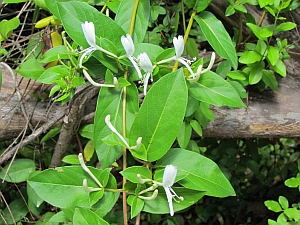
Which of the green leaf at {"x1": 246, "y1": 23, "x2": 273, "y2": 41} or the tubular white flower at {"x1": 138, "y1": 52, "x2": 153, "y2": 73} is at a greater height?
the tubular white flower at {"x1": 138, "y1": 52, "x2": 153, "y2": 73}

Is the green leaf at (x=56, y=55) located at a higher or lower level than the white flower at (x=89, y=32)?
lower

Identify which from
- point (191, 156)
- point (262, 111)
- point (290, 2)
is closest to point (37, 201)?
point (191, 156)

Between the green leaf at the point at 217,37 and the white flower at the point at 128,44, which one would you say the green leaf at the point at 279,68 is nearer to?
the green leaf at the point at 217,37

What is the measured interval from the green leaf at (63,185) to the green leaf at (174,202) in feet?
0.29

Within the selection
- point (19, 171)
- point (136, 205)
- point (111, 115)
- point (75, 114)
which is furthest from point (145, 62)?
point (19, 171)

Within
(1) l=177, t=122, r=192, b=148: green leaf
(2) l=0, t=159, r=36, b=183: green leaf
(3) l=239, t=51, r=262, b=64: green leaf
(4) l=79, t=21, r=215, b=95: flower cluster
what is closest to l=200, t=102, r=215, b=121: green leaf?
(1) l=177, t=122, r=192, b=148: green leaf

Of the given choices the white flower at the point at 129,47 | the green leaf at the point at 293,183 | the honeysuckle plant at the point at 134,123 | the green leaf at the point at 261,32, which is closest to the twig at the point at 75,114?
the honeysuckle plant at the point at 134,123

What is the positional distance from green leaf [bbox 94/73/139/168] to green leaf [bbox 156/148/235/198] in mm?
95

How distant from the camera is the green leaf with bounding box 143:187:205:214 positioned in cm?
63

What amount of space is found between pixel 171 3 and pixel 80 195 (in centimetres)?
75

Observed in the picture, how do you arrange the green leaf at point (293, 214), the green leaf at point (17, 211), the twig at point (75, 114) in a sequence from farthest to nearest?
the green leaf at point (17, 211) → the green leaf at point (293, 214) → the twig at point (75, 114)

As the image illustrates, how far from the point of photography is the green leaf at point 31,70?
2.85ft

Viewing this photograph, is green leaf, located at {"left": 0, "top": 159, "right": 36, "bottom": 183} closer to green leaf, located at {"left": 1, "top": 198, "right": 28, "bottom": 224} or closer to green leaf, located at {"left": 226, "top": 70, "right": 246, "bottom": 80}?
green leaf, located at {"left": 1, "top": 198, "right": 28, "bottom": 224}

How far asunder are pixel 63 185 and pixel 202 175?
0.23 meters
